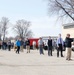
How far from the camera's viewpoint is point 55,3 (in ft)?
188

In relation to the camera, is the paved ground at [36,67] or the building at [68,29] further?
the building at [68,29]

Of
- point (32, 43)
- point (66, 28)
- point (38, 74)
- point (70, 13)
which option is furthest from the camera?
point (66, 28)

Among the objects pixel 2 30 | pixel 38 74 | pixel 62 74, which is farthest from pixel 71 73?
pixel 2 30

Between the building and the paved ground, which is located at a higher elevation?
the building

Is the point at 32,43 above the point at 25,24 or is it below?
below

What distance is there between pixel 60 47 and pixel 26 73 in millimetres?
13109

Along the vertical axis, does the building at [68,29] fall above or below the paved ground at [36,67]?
above

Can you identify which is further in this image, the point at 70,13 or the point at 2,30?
the point at 2,30

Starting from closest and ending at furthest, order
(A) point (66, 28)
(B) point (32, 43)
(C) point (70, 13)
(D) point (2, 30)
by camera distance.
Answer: (C) point (70, 13)
(B) point (32, 43)
(A) point (66, 28)
(D) point (2, 30)

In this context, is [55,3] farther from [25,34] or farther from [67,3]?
[25,34]

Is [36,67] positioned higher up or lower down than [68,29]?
lower down

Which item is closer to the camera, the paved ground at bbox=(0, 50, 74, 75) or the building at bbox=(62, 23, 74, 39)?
the paved ground at bbox=(0, 50, 74, 75)

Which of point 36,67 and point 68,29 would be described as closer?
point 36,67

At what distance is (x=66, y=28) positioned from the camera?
91.1 m
